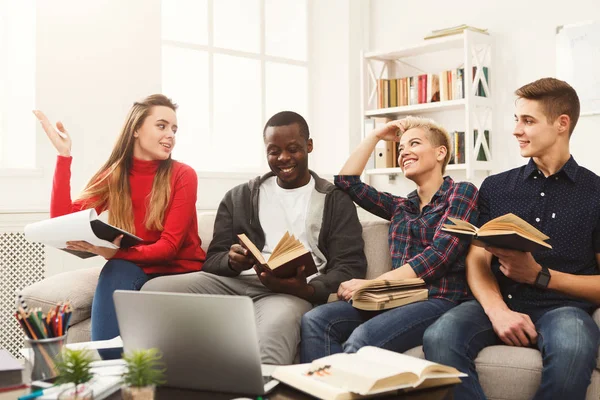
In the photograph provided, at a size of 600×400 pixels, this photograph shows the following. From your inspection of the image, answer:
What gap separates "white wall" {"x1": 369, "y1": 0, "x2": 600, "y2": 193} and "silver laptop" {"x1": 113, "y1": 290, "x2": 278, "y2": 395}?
3.11 m

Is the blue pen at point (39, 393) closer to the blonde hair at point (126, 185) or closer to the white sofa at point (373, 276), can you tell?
the white sofa at point (373, 276)

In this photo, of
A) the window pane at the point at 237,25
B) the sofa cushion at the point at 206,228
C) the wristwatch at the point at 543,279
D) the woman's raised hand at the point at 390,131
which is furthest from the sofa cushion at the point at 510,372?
the window pane at the point at 237,25

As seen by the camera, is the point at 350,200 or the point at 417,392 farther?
the point at 350,200

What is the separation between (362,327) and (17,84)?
8.11 feet

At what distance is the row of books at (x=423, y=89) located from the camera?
419 cm

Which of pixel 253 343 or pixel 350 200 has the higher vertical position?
pixel 350 200

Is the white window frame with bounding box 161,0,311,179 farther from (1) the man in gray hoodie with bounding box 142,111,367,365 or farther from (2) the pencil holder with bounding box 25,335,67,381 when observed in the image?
(2) the pencil holder with bounding box 25,335,67,381

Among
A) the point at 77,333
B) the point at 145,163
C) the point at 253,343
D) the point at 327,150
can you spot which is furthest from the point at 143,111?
the point at 327,150

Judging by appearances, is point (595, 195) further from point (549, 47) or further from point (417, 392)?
point (549, 47)

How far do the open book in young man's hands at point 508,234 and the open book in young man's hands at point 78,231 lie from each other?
39.5 inches

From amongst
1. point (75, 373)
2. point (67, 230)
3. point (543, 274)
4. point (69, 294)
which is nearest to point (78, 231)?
point (67, 230)

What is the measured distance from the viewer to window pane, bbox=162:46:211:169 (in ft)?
14.0

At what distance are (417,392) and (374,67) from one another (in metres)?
3.80

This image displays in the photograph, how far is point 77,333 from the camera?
233 cm
